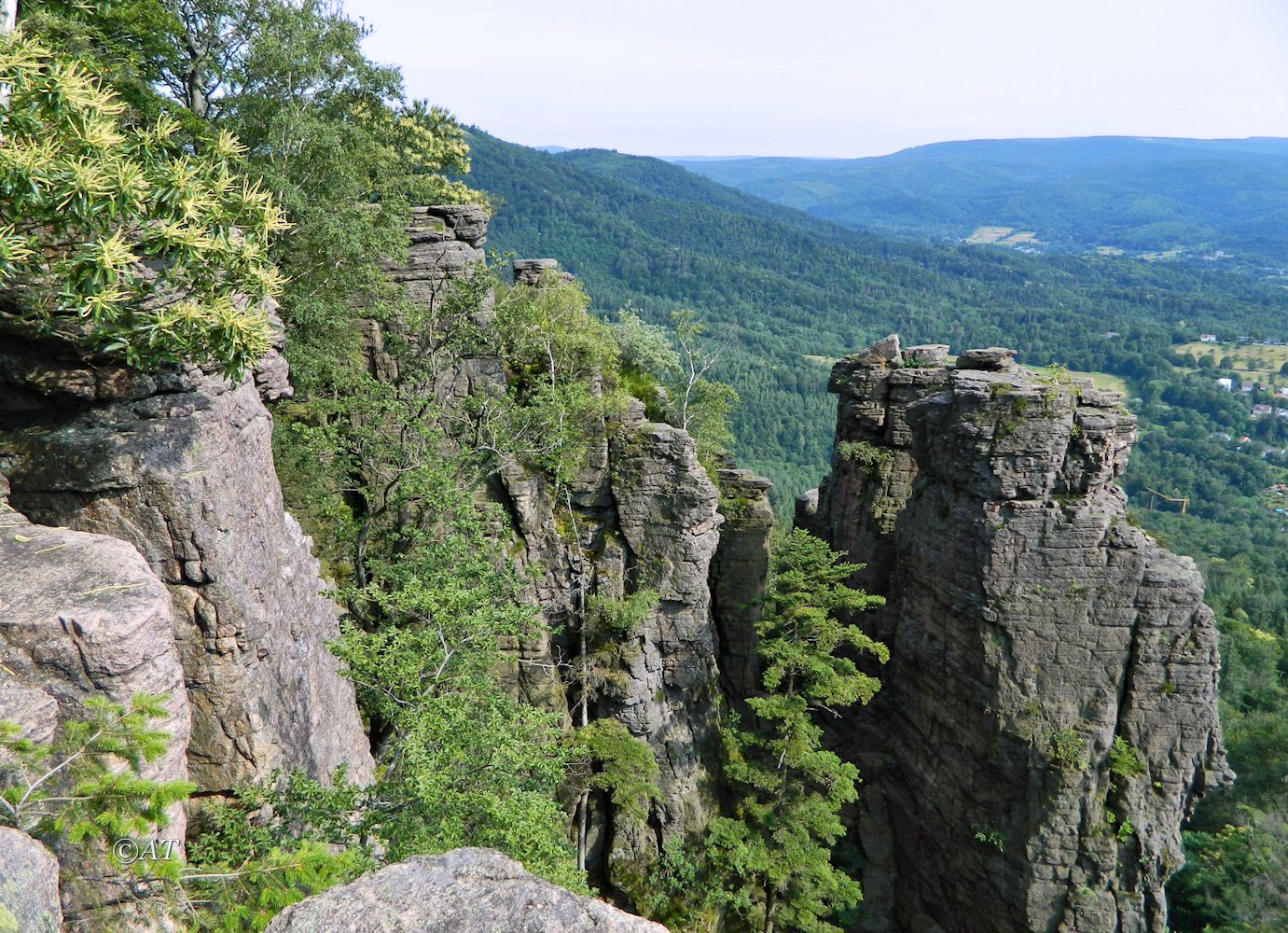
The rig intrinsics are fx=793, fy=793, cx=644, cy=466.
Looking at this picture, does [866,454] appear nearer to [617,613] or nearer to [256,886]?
[617,613]

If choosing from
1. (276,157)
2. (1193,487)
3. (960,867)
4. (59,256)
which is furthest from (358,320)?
(1193,487)

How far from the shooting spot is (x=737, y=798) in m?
27.6

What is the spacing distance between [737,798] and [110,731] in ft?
75.1

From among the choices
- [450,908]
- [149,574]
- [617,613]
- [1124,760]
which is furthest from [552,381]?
[1124,760]

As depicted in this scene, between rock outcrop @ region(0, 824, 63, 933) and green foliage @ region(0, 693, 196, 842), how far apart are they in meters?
0.55

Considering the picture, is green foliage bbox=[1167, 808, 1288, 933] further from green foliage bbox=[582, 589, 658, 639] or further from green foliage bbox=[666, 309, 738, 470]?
green foliage bbox=[666, 309, 738, 470]

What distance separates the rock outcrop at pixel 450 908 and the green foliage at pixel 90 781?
2132mm

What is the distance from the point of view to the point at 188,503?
11.7 m

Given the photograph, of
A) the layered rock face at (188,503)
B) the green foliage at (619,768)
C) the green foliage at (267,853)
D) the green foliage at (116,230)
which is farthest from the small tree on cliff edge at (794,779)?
the green foliage at (116,230)

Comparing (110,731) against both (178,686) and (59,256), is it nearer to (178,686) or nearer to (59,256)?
(178,686)

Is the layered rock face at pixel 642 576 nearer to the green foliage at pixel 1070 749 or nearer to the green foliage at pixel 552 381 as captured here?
the green foliage at pixel 552 381

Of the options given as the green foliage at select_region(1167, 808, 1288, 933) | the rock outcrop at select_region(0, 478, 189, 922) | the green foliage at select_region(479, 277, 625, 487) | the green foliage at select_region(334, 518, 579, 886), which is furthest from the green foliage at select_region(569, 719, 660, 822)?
the green foliage at select_region(1167, 808, 1288, 933)

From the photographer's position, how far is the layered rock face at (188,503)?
449 inches

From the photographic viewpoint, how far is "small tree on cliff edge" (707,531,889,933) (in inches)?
955
